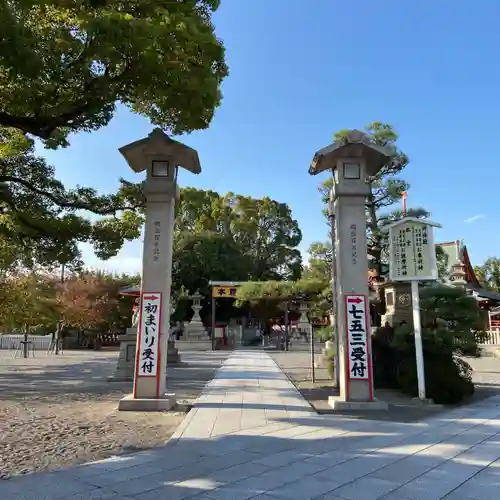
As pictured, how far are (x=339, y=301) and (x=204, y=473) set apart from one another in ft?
12.6

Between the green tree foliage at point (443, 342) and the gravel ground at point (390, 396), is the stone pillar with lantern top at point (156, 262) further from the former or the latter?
the green tree foliage at point (443, 342)

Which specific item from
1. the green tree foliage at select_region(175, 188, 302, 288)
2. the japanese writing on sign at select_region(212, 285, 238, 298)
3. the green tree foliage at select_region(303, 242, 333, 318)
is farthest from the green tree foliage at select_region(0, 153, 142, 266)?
the green tree foliage at select_region(175, 188, 302, 288)

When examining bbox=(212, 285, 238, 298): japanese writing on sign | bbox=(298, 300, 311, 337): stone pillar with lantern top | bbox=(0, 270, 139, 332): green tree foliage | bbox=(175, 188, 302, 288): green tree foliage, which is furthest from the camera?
bbox=(175, 188, 302, 288): green tree foliage

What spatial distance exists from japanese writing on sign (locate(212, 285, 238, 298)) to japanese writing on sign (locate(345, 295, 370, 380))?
68.2 feet

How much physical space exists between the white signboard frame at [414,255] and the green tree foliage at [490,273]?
122 feet

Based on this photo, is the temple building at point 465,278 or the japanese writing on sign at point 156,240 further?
the temple building at point 465,278

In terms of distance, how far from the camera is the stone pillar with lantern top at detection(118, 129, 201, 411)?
21.5ft

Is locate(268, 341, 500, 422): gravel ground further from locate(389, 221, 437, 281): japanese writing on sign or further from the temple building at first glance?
the temple building

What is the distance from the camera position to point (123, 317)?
27594 mm

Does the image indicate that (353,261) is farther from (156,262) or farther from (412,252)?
(156,262)

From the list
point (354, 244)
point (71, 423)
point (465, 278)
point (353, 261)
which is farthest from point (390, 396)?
point (465, 278)

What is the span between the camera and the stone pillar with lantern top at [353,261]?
641 cm

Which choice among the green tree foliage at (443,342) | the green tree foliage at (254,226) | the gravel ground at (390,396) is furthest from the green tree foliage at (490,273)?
the green tree foliage at (443,342)

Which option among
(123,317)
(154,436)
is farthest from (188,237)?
(154,436)
